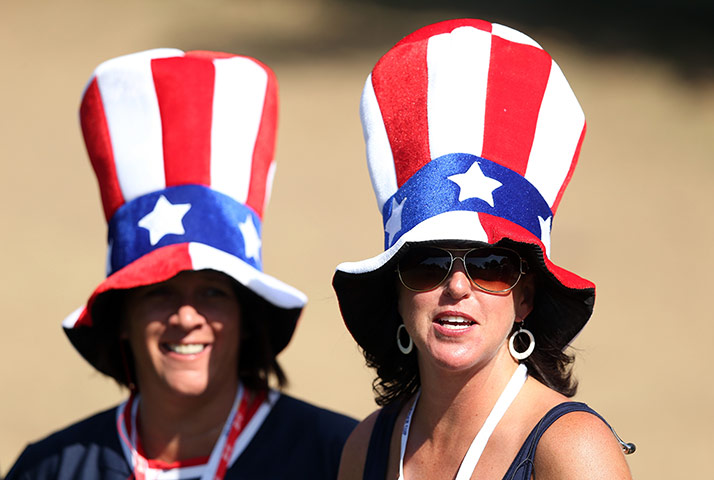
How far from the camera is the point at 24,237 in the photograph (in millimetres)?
8086

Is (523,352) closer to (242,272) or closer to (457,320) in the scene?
(457,320)

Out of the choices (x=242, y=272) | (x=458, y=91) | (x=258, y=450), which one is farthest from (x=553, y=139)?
(x=258, y=450)

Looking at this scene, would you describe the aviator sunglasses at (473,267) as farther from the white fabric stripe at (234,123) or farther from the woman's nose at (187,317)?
the white fabric stripe at (234,123)

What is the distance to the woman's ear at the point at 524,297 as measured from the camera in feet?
7.79

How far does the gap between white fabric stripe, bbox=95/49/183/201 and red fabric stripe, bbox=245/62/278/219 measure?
12.8 inches

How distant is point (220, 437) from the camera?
3248 mm

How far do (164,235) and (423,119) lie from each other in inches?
44.2

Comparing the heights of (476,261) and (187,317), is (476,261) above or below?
above

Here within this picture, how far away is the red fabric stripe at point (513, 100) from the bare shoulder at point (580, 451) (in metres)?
0.64

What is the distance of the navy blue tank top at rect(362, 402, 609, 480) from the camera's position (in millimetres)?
2195

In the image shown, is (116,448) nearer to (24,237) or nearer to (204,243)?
(204,243)

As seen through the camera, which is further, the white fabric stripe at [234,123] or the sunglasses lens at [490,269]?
the white fabric stripe at [234,123]

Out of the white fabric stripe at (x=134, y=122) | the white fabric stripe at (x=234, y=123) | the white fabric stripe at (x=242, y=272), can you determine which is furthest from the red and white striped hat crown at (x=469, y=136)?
the white fabric stripe at (x=134, y=122)

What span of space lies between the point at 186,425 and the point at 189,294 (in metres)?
0.48
